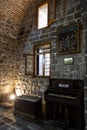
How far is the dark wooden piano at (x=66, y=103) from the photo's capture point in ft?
9.06

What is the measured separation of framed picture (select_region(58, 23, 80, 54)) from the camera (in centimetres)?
329

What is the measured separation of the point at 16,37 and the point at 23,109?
287cm

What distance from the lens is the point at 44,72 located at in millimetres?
4137

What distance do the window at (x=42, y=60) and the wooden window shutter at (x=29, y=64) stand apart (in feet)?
0.46

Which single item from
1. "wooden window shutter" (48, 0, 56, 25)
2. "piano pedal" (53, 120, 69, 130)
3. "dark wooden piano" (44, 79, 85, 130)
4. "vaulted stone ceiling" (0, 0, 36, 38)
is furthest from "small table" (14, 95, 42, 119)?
"vaulted stone ceiling" (0, 0, 36, 38)

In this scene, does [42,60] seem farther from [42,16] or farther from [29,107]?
[29,107]

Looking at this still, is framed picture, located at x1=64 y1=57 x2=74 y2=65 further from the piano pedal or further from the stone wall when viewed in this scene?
the piano pedal

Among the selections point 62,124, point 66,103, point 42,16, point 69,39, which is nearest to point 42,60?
point 69,39

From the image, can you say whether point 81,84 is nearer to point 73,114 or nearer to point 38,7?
point 73,114

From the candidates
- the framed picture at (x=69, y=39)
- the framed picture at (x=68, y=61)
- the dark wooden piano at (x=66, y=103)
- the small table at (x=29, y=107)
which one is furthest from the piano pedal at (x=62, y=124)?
the framed picture at (x=69, y=39)

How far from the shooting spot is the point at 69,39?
3447 mm

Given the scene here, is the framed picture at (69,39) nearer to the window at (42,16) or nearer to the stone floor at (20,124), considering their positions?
the window at (42,16)

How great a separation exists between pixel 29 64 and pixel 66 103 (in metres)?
2.12

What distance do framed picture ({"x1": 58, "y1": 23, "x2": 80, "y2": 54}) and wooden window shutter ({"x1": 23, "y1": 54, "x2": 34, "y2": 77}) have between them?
3.89 ft
